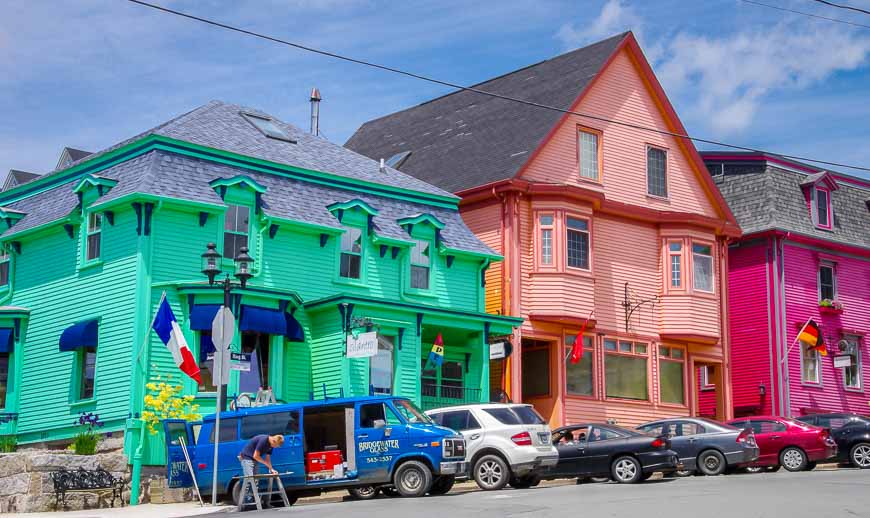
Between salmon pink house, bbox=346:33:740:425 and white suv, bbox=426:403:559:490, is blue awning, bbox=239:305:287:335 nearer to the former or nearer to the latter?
white suv, bbox=426:403:559:490

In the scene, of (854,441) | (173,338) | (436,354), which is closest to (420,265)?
(436,354)

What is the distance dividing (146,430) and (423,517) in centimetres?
1136

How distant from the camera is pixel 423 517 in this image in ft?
58.2

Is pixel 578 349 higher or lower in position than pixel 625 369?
higher

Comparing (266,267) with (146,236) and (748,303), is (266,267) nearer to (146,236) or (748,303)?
(146,236)

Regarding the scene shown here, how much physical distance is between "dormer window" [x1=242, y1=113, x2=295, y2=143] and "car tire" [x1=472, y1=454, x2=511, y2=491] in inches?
529

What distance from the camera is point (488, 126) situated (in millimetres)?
40062

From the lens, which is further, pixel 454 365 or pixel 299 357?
pixel 454 365

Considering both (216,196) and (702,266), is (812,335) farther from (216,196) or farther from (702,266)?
(216,196)

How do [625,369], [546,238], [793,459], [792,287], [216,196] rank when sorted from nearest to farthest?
1. [793,459]
2. [216,196]
3. [546,238]
4. [625,369]
5. [792,287]

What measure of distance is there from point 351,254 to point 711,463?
1094 cm

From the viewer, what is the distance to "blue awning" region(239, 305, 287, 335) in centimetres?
2834

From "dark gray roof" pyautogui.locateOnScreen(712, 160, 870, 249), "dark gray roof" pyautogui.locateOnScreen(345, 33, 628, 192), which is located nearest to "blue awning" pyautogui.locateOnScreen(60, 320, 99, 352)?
"dark gray roof" pyautogui.locateOnScreen(345, 33, 628, 192)

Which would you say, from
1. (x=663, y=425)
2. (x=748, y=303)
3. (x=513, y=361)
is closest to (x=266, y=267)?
(x=513, y=361)
